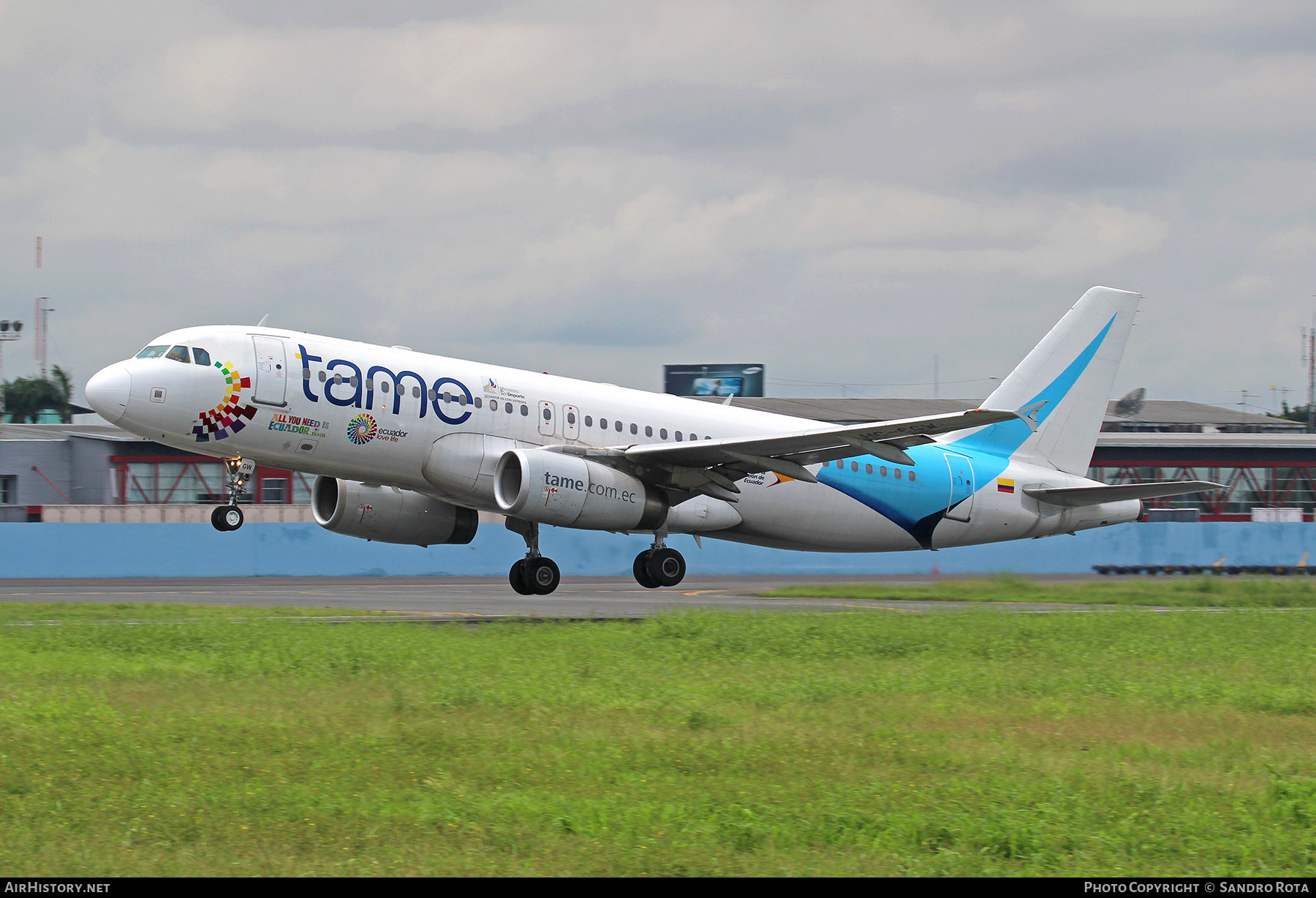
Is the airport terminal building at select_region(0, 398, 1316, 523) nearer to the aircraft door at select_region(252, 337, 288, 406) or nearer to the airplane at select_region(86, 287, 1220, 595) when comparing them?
the airplane at select_region(86, 287, 1220, 595)

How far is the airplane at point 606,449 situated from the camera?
23.0 m

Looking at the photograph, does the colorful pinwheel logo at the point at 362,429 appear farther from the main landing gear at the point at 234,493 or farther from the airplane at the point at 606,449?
the main landing gear at the point at 234,493

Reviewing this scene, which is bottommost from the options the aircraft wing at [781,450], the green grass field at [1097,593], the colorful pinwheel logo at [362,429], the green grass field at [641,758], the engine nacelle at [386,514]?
the green grass field at [1097,593]

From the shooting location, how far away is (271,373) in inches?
906

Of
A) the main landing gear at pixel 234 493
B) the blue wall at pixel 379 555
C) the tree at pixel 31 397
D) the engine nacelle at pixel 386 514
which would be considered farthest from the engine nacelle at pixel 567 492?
the tree at pixel 31 397

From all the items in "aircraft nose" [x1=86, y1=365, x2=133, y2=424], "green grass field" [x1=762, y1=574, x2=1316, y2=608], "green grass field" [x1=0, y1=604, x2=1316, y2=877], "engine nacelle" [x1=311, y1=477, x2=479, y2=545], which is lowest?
"green grass field" [x1=762, y1=574, x2=1316, y2=608]

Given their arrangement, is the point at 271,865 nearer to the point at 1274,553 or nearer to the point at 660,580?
the point at 660,580

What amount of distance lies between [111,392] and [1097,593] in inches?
866

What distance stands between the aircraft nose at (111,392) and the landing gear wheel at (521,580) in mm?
8246

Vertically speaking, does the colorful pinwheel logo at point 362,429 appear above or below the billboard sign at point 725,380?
below

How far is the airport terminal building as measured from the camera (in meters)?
62.8

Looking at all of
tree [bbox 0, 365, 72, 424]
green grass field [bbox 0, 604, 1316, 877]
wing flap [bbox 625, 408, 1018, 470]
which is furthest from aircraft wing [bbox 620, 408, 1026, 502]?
tree [bbox 0, 365, 72, 424]

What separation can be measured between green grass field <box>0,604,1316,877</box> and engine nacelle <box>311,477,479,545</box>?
10.2 m

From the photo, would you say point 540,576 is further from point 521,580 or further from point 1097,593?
point 1097,593
